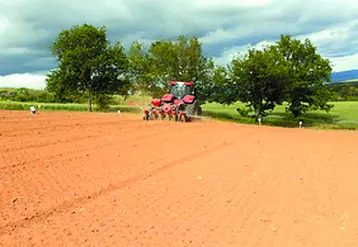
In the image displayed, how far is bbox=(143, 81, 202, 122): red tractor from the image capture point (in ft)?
61.1

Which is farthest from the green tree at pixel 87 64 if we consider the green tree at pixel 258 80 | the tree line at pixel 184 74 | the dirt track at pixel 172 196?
the dirt track at pixel 172 196

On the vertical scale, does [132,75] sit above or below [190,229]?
above

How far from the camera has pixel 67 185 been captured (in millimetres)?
5871

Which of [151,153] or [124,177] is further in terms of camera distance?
[151,153]

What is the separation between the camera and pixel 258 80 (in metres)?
35.2

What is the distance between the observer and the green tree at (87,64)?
35938mm

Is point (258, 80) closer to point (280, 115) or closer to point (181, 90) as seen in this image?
A: point (280, 115)

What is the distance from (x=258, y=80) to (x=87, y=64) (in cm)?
1587

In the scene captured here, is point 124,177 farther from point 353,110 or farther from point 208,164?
point 353,110

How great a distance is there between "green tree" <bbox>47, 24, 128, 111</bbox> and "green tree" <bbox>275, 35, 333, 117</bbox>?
16.6m

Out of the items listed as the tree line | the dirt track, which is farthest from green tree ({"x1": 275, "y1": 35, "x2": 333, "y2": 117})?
the dirt track

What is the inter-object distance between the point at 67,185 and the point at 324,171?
4816 mm

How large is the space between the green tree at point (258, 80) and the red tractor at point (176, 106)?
1480 cm

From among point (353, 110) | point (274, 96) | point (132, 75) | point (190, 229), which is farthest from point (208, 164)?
point (353, 110)
